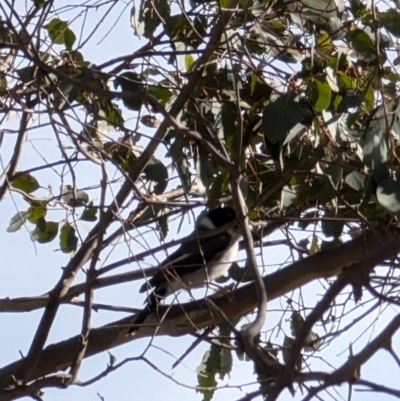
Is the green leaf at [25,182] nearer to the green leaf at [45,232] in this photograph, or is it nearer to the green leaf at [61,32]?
the green leaf at [45,232]

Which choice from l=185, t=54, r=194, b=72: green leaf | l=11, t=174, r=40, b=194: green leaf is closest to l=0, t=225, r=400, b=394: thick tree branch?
l=11, t=174, r=40, b=194: green leaf

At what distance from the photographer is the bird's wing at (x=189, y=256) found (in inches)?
173

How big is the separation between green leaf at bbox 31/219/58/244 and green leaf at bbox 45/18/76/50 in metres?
0.83

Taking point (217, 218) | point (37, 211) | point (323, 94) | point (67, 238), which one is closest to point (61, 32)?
point (37, 211)

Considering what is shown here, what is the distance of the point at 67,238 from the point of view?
4133mm

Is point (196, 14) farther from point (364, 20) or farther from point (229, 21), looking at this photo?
point (364, 20)

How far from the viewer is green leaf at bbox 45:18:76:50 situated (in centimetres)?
364

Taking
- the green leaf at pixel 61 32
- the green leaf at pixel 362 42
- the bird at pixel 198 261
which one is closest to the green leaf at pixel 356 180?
the green leaf at pixel 362 42

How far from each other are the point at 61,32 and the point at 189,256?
1.62 meters

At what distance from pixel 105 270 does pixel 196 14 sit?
1002 millimetres

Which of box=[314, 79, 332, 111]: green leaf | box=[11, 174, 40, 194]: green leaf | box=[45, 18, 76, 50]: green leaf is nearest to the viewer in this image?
box=[314, 79, 332, 111]: green leaf

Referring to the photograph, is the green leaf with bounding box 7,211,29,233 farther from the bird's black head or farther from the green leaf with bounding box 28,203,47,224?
the bird's black head

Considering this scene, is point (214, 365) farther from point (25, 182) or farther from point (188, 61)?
point (188, 61)

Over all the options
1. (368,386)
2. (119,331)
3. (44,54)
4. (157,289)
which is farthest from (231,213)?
(368,386)
